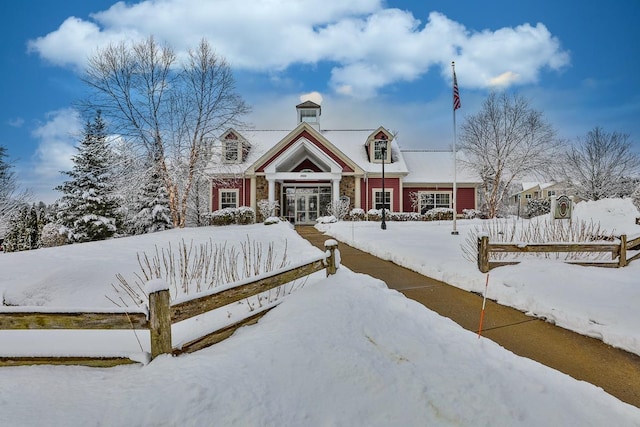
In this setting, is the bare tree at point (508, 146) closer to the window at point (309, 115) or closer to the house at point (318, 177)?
the house at point (318, 177)

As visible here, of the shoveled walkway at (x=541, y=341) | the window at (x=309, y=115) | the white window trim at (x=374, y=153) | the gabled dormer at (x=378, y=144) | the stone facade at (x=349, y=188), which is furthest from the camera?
the window at (x=309, y=115)

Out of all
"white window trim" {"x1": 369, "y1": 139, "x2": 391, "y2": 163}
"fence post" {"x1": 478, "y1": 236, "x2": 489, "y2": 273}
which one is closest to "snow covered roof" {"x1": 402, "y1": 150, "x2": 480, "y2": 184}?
"white window trim" {"x1": 369, "y1": 139, "x2": 391, "y2": 163}

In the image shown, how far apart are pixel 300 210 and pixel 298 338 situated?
20.8 metres

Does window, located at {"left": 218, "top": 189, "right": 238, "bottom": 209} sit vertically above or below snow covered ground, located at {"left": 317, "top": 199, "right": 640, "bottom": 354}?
above

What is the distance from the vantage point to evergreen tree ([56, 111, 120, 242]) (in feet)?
68.2

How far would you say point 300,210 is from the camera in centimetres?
2464

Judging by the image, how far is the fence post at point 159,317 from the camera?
330 cm

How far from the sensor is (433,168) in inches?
1061

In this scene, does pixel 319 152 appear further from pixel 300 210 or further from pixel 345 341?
pixel 345 341

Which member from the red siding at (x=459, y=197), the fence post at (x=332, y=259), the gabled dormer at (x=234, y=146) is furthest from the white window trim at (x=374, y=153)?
the fence post at (x=332, y=259)

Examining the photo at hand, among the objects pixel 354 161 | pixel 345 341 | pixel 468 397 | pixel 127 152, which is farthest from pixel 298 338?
pixel 354 161

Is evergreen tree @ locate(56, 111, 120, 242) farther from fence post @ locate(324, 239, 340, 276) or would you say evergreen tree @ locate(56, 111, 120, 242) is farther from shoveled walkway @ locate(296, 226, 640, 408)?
shoveled walkway @ locate(296, 226, 640, 408)

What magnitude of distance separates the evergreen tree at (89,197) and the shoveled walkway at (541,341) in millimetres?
20270

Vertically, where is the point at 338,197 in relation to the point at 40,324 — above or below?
above
